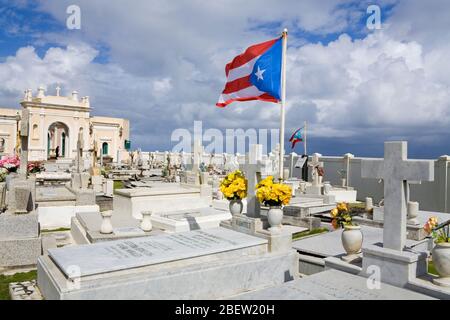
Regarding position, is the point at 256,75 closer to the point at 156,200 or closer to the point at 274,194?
the point at 274,194

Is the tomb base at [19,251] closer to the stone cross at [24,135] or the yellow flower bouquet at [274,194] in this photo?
the stone cross at [24,135]

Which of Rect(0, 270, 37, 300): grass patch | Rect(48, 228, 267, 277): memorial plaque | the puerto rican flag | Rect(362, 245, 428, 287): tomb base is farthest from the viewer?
the puerto rican flag

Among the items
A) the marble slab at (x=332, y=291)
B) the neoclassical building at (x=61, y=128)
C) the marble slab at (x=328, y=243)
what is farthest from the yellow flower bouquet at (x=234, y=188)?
the neoclassical building at (x=61, y=128)

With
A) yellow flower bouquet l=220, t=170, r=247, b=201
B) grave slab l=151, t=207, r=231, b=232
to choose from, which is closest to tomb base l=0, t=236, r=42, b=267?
grave slab l=151, t=207, r=231, b=232

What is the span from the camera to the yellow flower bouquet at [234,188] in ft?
25.5

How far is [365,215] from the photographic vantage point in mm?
10594

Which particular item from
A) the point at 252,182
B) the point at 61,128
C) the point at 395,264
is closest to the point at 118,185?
the point at 252,182

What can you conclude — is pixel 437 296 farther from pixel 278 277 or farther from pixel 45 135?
pixel 45 135

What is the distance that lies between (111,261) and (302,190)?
46.4 ft

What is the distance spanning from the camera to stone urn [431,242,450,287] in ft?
13.7

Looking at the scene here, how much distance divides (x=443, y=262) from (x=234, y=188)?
4.30 metres

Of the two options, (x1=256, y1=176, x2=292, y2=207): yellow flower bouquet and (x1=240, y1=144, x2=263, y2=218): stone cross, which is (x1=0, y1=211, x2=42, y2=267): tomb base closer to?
(x1=240, y1=144, x2=263, y2=218): stone cross

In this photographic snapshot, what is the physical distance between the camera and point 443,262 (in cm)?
420

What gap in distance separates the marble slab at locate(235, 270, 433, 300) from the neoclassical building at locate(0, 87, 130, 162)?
3605 cm
